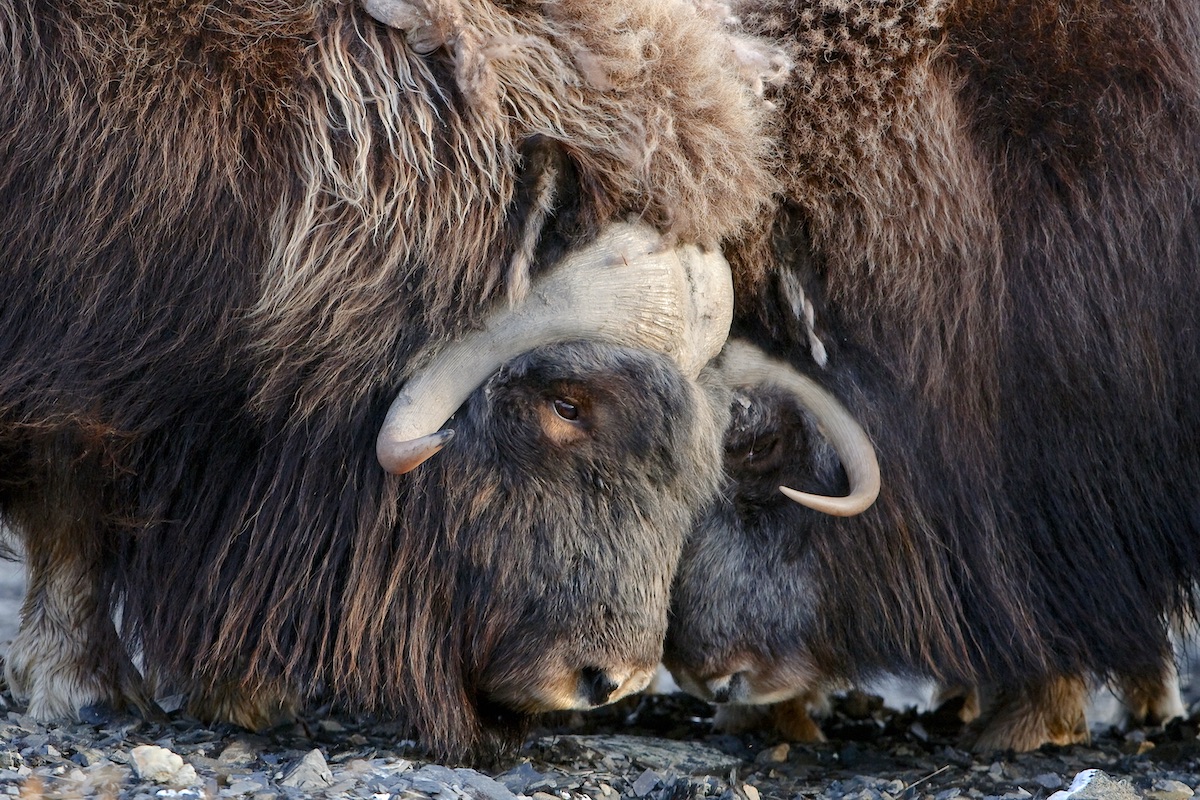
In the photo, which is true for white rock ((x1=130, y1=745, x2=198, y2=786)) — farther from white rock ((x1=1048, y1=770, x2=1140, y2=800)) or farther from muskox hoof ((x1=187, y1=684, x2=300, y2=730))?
white rock ((x1=1048, y1=770, x2=1140, y2=800))

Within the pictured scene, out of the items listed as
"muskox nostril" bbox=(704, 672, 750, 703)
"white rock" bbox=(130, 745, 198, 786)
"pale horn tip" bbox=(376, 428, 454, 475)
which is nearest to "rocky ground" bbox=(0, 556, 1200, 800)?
"white rock" bbox=(130, 745, 198, 786)

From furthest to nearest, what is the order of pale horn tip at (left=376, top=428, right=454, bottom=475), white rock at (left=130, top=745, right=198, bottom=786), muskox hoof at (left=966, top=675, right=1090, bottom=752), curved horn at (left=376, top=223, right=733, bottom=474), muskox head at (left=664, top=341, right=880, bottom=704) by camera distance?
muskox hoof at (left=966, top=675, right=1090, bottom=752) → muskox head at (left=664, top=341, right=880, bottom=704) → curved horn at (left=376, top=223, right=733, bottom=474) → pale horn tip at (left=376, top=428, right=454, bottom=475) → white rock at (left=130, top=745, right=198, bottom=786)

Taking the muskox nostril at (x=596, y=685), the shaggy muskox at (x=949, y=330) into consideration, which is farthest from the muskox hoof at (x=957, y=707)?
the muskox nostril at (x=596, y=685)

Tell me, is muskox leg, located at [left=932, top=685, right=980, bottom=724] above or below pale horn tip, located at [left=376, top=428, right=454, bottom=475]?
below

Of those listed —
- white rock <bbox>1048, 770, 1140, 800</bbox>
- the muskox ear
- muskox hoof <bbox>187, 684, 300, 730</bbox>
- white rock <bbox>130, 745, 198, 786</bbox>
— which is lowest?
white rock <bbox>1048, 770, 1140, 800</bbox>

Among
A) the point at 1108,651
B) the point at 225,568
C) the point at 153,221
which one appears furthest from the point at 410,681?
the point at 1108,651

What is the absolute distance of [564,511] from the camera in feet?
8.91

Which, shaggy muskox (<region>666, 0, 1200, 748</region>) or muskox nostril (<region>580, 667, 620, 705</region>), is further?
shaggy muskox (<region>666, 0, 1200, 748</region>)

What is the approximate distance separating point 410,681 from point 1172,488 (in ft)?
6.01

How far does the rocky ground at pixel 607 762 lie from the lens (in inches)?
92.4

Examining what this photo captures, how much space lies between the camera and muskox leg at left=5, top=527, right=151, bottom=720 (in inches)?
115

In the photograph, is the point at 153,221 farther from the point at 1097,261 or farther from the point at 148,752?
the point at 1097,261

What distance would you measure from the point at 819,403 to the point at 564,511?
2.34ft

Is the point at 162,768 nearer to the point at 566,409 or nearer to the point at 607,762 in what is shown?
the point at 566,409
